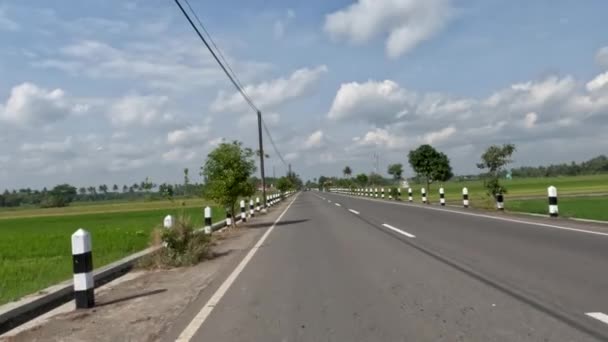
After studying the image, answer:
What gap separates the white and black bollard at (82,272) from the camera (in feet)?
24.0

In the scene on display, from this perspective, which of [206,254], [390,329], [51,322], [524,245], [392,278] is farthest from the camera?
[206,254]

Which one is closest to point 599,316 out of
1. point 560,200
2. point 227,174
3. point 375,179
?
point 227,174

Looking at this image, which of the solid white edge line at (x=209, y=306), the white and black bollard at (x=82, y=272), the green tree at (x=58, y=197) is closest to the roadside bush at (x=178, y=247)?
the solid white edge line at (x=209, y=306)

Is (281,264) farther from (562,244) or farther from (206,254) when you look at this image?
(562,244)

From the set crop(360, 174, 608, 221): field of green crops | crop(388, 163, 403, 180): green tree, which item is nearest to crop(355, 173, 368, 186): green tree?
crop(388, 163, 403, 180): green tree

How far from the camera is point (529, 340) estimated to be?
480 cm

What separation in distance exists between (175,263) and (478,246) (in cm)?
626

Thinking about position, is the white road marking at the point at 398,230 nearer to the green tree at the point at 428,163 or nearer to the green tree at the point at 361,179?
the green tree at the point at 428,163

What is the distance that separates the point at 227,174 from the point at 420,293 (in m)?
16.3

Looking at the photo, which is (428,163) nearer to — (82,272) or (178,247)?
(178,247)

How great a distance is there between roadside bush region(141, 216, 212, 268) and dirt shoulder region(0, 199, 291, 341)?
0.51m

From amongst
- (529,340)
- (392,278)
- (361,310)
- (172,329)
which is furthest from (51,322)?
(529,340)

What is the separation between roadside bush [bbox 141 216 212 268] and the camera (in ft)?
38.0

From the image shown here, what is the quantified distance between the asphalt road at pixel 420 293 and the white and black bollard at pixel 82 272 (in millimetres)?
1621
